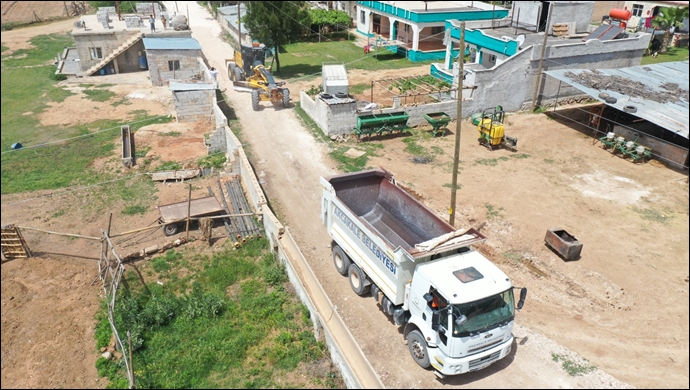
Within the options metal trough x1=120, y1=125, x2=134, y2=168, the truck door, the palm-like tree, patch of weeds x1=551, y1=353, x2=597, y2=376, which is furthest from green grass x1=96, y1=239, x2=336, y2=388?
the palm-like tree

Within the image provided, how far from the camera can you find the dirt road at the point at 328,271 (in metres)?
11.8

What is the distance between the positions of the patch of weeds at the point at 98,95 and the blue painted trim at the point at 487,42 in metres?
25.0

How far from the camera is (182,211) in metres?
18.8

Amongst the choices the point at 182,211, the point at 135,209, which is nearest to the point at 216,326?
the point at 182,211

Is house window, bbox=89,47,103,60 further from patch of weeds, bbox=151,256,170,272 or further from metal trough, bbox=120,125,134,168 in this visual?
patch of weeds, bbox=151,256,170,272

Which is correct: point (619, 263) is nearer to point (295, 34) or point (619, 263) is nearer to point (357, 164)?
point (357, 164)

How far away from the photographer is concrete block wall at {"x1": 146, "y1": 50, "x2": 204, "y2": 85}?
115 ft

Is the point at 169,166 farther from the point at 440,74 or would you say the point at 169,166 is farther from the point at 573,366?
the point at 440,74

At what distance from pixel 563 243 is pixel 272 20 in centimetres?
2524

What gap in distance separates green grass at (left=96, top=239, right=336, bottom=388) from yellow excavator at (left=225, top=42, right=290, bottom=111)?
47.3 ft

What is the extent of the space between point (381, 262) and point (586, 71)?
22371 mm

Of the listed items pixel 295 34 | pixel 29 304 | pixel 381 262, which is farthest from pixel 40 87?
pixel 381 262

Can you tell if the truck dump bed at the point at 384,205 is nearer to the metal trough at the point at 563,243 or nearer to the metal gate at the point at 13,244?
the metal trough at the point at 563,243

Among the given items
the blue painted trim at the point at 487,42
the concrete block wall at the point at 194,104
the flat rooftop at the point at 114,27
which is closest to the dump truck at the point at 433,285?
the concrete block wall at the point at 194,104
